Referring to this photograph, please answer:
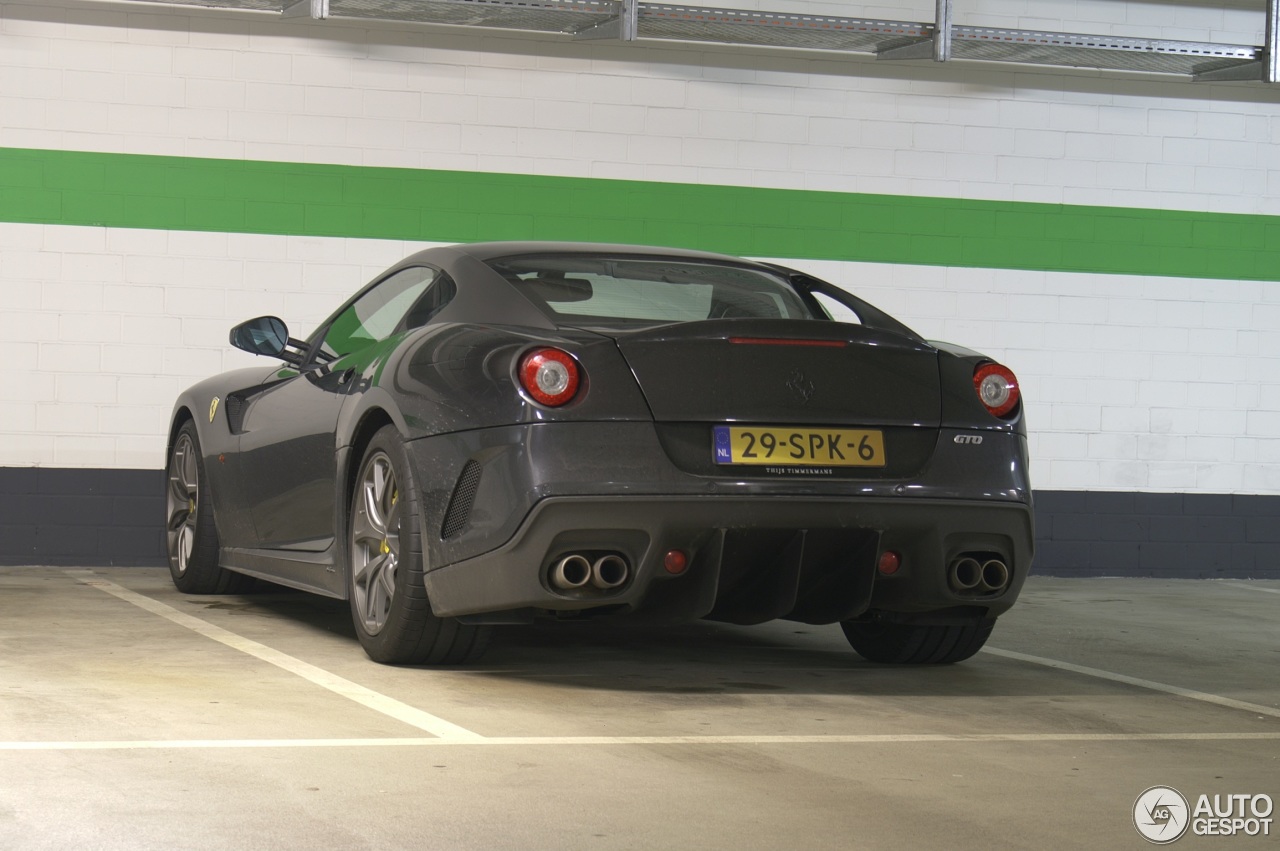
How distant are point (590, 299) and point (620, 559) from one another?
927mm

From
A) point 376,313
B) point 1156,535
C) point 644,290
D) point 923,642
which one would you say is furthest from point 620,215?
point 923,642

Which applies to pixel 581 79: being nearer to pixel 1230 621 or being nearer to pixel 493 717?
pixel 1230 621

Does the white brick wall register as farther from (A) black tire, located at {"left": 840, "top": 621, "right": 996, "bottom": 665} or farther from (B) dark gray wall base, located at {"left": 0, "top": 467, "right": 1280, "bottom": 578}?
(A) black tire, located at {"left": 840, "top": 621, "right": 996, "bottom": 665}

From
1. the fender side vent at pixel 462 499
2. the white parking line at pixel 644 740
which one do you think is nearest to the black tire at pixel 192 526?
the fender side vent at pixel 462 499

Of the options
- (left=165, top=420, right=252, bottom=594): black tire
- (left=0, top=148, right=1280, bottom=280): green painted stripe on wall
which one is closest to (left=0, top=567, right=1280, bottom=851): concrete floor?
(left=165, top=420, right=252, bottom=594): black tire

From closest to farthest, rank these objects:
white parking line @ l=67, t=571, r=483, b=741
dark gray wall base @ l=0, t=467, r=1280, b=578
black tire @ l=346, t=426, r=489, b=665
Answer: white parking line @ l=67, t=571, r=483, b=741, black tire @ l=346, t=426, r=489, b=665, dark gray wall base @ l=0, t=467, r=1280, b=578

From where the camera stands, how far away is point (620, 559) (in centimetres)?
434

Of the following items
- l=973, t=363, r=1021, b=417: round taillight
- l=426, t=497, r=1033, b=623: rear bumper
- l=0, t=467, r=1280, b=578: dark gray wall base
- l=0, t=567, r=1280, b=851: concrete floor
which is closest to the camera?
l=0, t=567, r=1280, b=851: concrete floor

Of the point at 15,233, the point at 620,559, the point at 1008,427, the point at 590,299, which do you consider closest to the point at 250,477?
the point at 590,299

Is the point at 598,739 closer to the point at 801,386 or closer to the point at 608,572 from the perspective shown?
the point at 608,572

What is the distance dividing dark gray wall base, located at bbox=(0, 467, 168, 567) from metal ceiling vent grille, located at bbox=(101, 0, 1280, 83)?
2.55 meters

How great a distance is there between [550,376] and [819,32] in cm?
550

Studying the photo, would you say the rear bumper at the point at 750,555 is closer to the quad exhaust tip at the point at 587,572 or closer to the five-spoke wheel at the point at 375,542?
the quad exhaust tip at the point at 587,572

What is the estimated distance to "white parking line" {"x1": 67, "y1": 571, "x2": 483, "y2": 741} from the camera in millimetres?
3910
